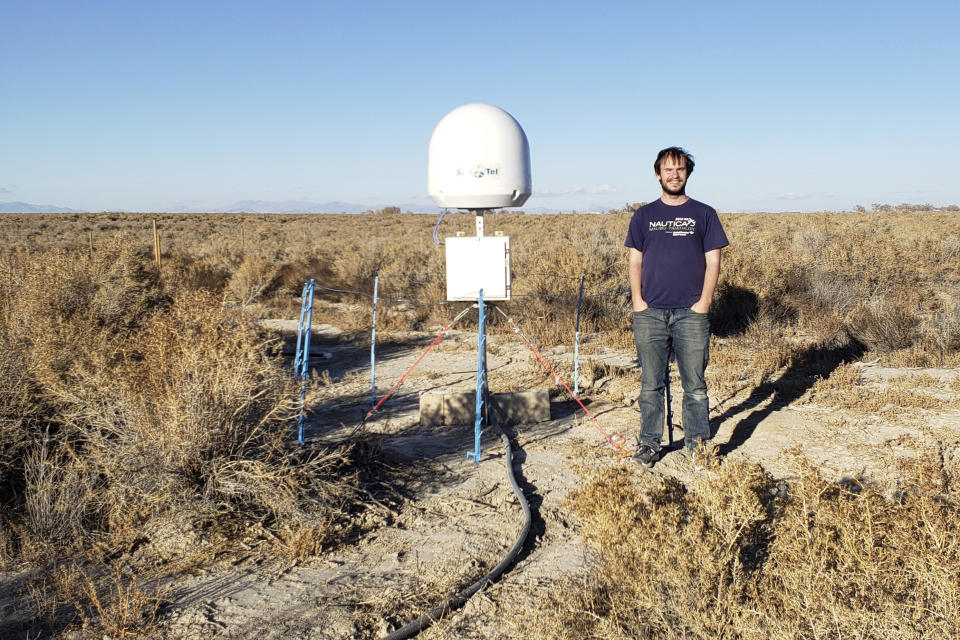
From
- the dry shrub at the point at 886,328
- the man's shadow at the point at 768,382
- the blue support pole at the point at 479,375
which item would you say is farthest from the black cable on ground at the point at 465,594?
the dry shrub at the point at 886,328

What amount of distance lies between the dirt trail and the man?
0.43 metres

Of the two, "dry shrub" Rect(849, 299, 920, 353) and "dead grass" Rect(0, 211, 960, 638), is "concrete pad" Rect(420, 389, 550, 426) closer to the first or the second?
"dead grass" Rect(0, 211, 960, 638)

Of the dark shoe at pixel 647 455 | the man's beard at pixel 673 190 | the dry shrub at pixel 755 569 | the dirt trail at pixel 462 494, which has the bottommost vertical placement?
the dirt trail at pixel 462 494

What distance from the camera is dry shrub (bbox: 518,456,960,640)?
2406 millimetres

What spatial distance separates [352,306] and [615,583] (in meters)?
10.5

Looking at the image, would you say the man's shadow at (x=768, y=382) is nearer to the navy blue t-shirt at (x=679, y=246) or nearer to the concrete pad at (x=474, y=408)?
the navy blue t-shirt at (x=679, y=246)

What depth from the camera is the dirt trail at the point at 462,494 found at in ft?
10.2

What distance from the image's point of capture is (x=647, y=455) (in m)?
4.93

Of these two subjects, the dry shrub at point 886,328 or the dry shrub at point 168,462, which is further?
the dry shrub at point 886,328

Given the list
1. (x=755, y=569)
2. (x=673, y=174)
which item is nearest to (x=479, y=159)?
(x=673, y=174)

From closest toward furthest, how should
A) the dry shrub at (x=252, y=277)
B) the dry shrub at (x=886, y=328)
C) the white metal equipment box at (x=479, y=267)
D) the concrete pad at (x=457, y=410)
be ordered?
the white metal equipment box at (x=479, y=267) < the concrete pad at (x=457, y=410) < the dry shrub at (x=886, y=328) < the dry shrub at (x=252, y=277)

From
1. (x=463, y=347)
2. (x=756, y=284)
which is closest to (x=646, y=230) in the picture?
(x=463, y=347)

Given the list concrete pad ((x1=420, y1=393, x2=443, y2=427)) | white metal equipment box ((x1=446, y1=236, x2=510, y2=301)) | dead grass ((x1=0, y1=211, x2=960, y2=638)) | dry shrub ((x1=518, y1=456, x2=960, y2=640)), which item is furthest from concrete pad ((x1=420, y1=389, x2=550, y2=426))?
dry shrub ((x1=518, y1=456, x2=960, y2=640))

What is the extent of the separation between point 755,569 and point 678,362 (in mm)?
1971
